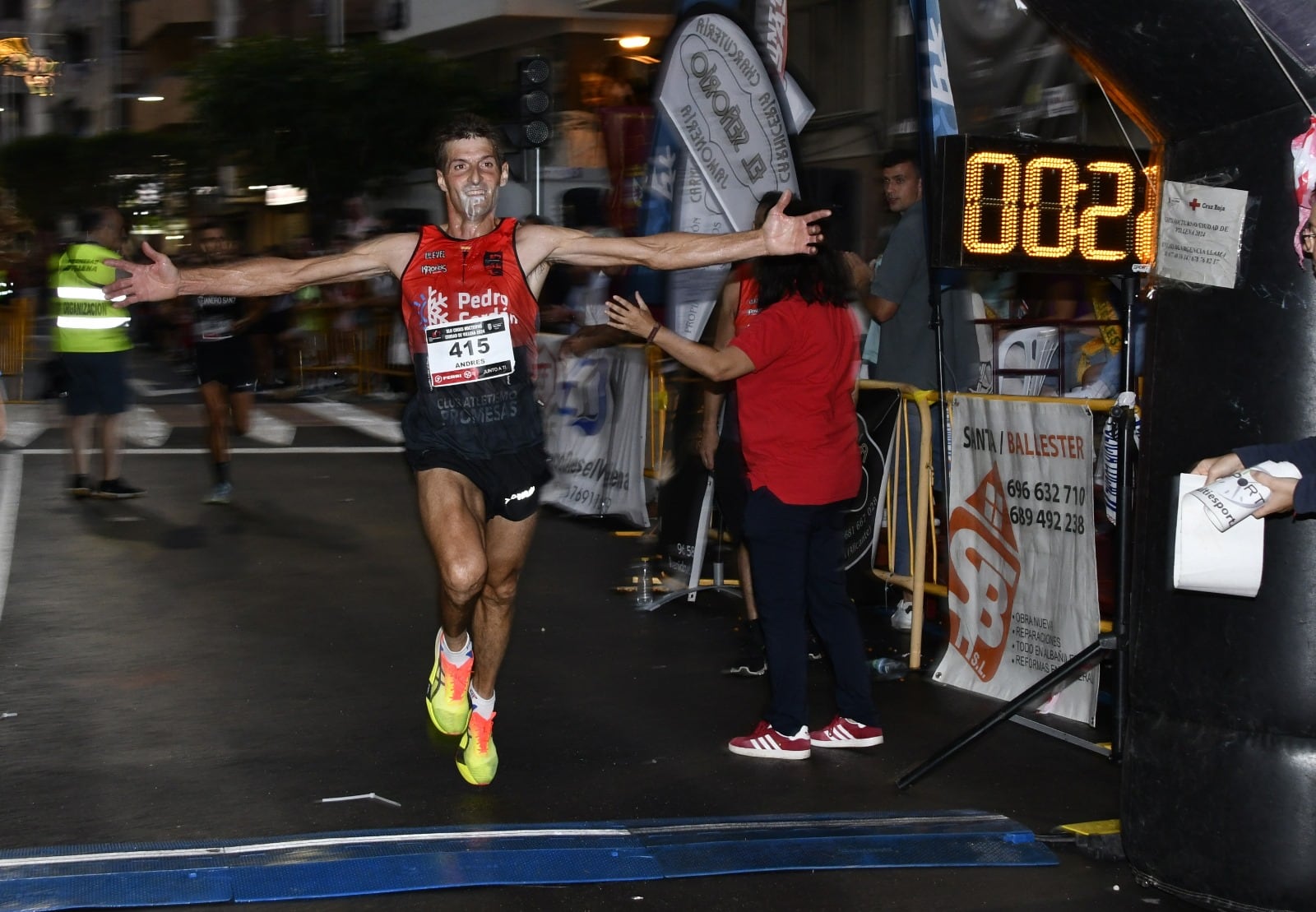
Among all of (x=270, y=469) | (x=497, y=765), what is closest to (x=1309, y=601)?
(x=497, y=765)

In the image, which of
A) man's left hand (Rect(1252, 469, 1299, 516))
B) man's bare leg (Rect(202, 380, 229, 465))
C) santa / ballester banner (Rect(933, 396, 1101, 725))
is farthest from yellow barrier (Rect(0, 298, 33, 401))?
man's left hand (Rect(1252, 469, 1299, 516))

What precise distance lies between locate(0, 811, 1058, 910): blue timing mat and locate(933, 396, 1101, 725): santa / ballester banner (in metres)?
1.62

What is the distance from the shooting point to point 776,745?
20.3 feet

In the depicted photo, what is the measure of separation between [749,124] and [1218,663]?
5.43 metres

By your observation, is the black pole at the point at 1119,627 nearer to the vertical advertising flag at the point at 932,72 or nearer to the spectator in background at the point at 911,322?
the vertical advertising flag at the point at 932,72

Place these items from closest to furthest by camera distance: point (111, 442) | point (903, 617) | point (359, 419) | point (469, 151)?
point (469, 151), point (903, 617), point (111, 442), point (359, 419)

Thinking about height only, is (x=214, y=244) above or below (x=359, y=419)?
above

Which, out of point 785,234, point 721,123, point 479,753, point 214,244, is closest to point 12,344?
point 214,244

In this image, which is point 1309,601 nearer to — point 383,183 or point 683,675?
point 683,675

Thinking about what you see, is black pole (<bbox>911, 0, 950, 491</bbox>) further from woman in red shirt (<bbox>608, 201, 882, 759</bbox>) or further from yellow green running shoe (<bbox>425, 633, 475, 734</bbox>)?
yellow green running shoe (<bbox>425, 633, 475, 734</bbox>)

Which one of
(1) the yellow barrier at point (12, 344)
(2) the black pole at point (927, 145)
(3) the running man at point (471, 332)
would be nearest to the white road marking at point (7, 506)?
(3) the running man at point (471, 332)

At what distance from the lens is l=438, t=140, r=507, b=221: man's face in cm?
573

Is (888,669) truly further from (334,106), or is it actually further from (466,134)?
(334,106)

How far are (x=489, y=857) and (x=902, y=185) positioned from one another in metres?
5.02
